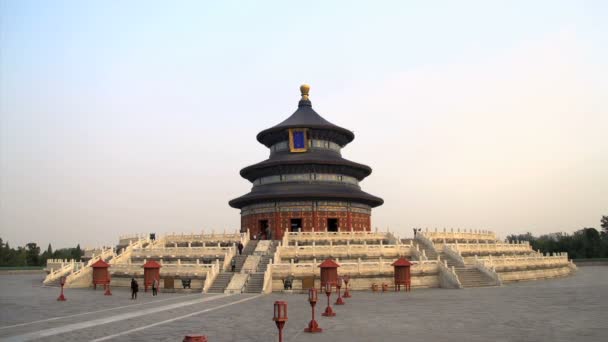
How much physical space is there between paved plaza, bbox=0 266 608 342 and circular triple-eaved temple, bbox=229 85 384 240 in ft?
80.4

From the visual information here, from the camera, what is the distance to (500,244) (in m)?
44.7

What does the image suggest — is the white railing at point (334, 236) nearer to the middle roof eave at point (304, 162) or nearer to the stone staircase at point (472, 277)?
the stone staircase at point (472, 277)

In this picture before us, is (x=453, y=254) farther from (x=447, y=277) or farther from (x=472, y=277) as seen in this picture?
(x=447, y=277)

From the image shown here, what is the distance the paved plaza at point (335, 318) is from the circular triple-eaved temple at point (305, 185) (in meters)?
24.5

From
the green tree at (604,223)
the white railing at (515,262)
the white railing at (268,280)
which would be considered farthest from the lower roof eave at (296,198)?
the green tree at (604,223)

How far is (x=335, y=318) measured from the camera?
Answer: 62.5 feet

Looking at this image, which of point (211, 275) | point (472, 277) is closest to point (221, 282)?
point (211, 275)

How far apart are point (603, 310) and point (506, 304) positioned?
3904 millimetres

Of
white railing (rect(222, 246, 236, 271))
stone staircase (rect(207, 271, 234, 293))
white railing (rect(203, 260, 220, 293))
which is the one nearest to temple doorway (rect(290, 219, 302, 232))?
white railing (rect(222, 246, 236, 271))

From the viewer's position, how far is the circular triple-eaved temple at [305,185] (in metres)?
52.1

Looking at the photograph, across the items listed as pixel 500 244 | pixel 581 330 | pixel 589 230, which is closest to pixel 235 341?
pixel 581 330

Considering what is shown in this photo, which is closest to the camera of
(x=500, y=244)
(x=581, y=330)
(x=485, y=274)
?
(x=581, y=330)

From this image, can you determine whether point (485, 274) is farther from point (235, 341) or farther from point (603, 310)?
point (235, 341)

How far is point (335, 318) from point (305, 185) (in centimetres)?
3470
